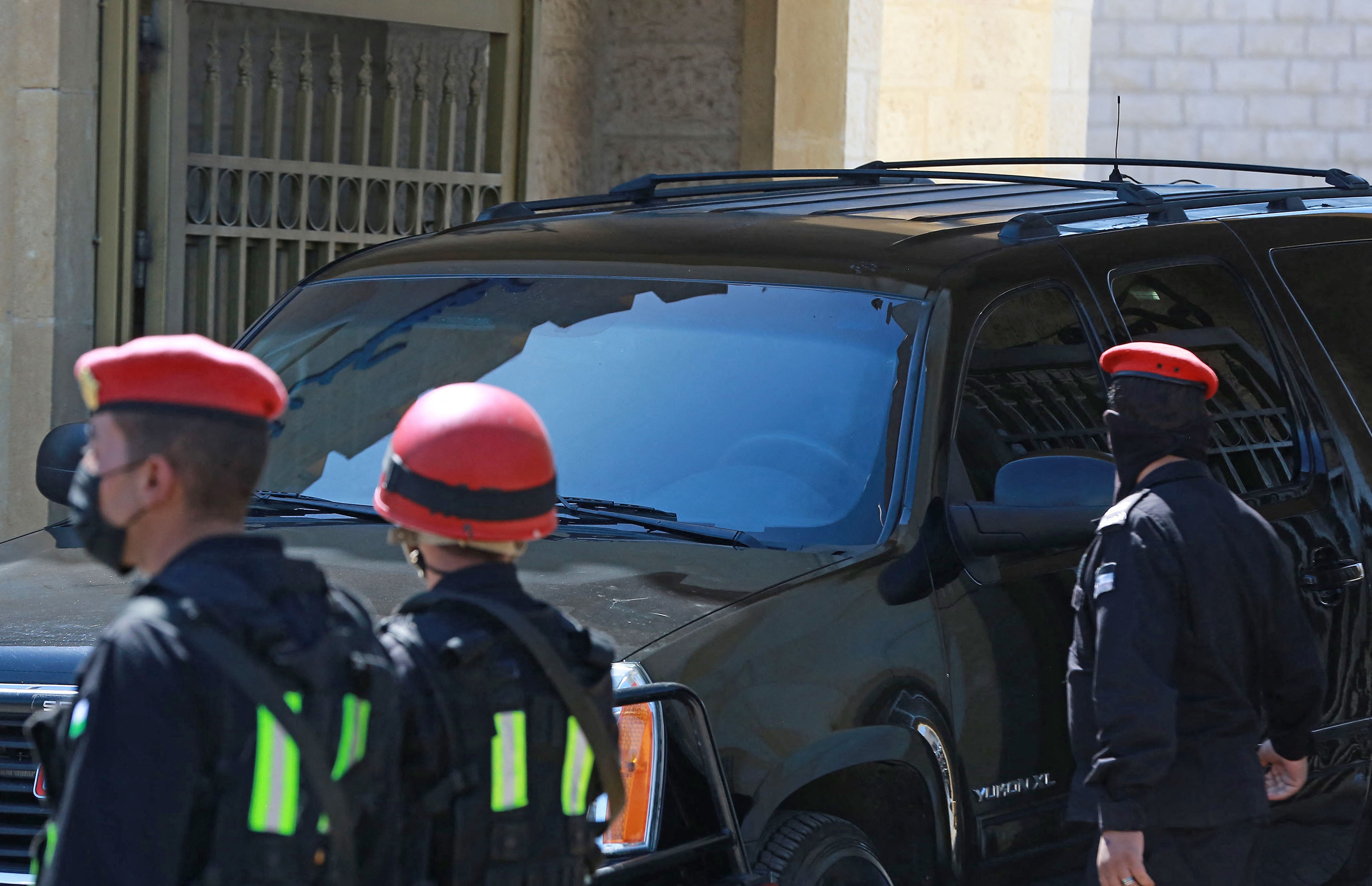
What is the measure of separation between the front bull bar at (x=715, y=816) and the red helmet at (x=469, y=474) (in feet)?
2.39

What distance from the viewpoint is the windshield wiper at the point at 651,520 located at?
3.62 m

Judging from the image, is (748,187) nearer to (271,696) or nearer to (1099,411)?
(1099,411)

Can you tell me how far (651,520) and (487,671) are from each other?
164 cm

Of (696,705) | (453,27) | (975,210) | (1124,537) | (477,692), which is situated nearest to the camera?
(477,692)

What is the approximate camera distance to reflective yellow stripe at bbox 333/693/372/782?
1.86 metres

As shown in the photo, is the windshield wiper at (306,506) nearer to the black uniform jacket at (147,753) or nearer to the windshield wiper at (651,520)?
the windshield wiper at (651,520)

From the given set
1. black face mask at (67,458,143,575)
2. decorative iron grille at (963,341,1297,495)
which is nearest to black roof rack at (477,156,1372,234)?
decorative iron grille at (963,341,1297,495)

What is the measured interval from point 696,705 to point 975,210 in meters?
2.00

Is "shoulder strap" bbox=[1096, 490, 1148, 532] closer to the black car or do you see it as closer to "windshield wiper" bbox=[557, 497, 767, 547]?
the black car

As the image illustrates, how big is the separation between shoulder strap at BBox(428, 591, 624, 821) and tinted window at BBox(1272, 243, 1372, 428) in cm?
319

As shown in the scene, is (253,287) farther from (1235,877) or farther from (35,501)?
(1235,877)

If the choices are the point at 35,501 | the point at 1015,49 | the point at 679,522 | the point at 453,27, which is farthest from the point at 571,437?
the point at 1015,49

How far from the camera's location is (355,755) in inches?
74.0

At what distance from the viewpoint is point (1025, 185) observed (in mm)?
5219
